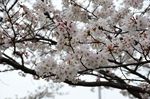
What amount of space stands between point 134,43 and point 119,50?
35cm

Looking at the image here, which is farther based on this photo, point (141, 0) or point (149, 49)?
point (141, 0)

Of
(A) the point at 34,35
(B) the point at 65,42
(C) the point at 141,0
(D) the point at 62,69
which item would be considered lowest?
(D) the point at 62,69

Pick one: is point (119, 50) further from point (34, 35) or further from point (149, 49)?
point (34, 35)

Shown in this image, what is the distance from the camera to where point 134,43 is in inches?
174

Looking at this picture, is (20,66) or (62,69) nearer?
(62,69)

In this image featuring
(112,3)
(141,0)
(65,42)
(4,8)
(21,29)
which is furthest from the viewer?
(112,3)

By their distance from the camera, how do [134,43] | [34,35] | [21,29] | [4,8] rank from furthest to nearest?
[21,29], [34,35], [4,8], [134,43]

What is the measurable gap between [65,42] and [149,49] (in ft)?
2.90

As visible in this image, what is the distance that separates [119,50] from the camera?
4.14 meters

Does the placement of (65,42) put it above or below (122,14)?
below

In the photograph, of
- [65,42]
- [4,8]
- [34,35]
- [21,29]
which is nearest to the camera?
[65,42]

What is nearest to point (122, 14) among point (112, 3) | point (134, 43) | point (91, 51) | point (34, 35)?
point (112, 3)

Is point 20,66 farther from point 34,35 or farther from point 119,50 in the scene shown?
point 119,50

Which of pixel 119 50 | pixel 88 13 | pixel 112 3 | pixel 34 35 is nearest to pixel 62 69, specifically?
pixel 119 50
